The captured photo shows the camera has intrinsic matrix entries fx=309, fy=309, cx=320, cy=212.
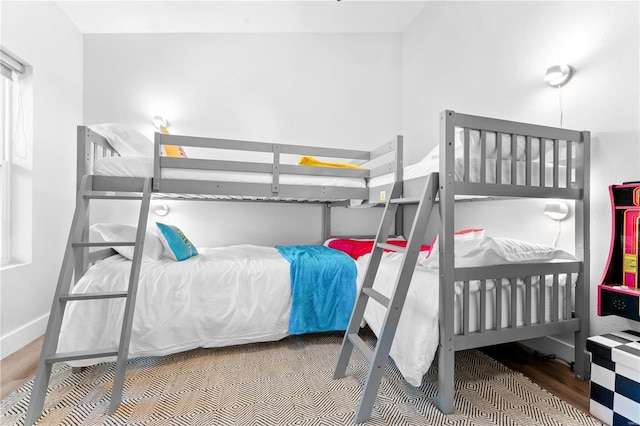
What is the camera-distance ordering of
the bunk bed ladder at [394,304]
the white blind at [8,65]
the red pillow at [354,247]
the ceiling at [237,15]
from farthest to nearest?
the ceiling at [237,15], the red pillow at [354,247], the white blind at [8,65], the bunk bed ladder at [394,304]

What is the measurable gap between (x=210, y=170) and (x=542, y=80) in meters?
2.31

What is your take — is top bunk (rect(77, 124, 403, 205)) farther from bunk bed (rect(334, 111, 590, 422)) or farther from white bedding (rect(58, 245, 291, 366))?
bunk bed (rect(334, 111, 590, 422))

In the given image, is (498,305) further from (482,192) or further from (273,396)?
(273,396)

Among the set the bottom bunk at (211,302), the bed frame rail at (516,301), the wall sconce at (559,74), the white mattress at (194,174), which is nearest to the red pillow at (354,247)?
the bottom bunk at (211,302)

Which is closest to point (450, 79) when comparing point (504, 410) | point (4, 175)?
point (504, 410)

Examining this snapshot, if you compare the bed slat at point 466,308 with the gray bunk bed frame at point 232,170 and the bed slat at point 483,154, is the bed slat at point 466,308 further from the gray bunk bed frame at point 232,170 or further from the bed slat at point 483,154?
the gray bunk bed frame at point 232,170

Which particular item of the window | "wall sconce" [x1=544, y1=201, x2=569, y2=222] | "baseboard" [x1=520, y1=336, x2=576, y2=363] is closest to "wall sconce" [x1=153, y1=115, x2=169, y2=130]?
the window

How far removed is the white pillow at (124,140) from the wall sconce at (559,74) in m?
2.76

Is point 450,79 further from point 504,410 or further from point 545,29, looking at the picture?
point 504,410

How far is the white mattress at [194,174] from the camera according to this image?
1.96m

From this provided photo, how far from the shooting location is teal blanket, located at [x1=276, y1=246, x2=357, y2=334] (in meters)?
2.22

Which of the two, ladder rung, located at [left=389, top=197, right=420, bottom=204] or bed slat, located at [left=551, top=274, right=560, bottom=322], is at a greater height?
ladder rung, located at [left=389, top=197, right=420, bottom=204]

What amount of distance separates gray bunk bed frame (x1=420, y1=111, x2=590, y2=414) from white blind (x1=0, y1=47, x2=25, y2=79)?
9.52 feet

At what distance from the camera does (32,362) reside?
6.48ft
